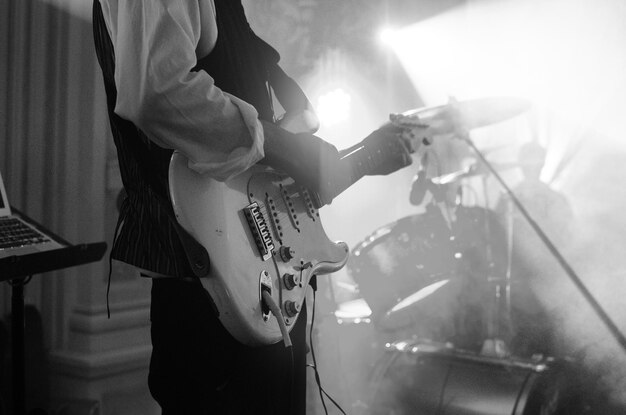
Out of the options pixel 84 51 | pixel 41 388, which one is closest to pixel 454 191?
pixel 84 51

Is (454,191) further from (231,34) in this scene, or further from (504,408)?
(231,34)

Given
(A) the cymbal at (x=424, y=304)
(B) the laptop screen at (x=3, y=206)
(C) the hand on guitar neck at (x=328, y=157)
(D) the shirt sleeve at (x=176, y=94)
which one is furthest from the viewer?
(A) the cymbal at (x=424, y=304)

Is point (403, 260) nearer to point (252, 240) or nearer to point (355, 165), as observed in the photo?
point (355, 165)

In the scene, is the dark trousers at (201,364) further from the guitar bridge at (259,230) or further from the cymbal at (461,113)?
the cymbal at (461,113)

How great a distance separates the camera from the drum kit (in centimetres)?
189

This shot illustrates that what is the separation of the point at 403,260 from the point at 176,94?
5.36 feet

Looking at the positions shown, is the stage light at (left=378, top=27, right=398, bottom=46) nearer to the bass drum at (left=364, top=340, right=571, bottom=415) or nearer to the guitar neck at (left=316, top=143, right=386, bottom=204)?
the bass drum at (left=364, top=340, right=571, bottom=415)

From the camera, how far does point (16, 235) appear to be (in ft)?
3.88

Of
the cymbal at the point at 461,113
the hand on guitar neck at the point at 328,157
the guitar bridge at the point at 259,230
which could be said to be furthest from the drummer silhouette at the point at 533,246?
the guitar bridge at the point at 259,230

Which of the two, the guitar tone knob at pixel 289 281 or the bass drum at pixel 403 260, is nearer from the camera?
the guitar tone knob at pixel 289 281

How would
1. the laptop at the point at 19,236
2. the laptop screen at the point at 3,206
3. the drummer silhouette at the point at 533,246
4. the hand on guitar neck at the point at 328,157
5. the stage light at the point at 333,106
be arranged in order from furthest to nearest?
the stage light at the point at 333,106 < the drummer silhouette at the point at 533,246 < the laptop screen at the point at 3,206 < the laptop at the point at 19,236 < the hand on guitar neck at the point at 328,157

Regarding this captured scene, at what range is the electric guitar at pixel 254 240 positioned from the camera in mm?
846

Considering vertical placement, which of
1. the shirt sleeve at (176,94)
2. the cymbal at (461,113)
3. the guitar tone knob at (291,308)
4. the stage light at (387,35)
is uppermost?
the stage light at (387,35)

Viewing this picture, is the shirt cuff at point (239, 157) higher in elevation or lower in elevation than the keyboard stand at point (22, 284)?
higher
